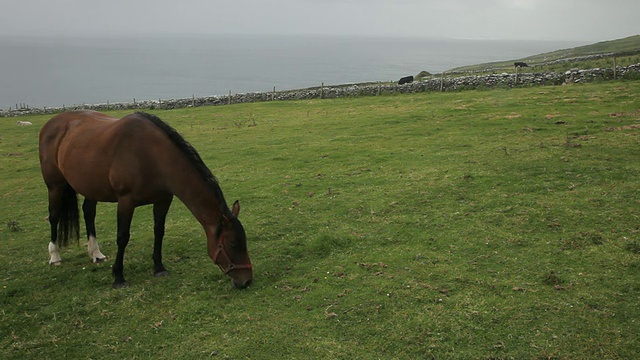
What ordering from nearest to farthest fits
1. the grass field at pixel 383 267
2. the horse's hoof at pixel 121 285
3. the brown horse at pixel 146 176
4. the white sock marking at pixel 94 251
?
the grass field at pixel 383 267 → the brown horse at pixel 146 176 → the horse's hoof at pixel 121 285 → the white sock marking at pixel 94 251

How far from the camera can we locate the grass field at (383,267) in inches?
201

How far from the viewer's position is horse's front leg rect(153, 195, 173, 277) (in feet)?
22.6

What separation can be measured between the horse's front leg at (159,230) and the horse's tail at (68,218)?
2.05 metres

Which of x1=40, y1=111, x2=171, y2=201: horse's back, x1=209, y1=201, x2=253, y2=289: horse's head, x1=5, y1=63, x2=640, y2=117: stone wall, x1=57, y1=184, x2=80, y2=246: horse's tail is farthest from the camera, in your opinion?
x1=5, y1=63, x2=640, y2=117: stone wall

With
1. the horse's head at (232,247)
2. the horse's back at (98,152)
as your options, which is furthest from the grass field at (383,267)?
the horse's back at (98,152)

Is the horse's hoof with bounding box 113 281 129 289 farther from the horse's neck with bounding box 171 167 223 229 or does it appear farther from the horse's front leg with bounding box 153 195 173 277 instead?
the horse's neck with bounding box 171 167 223 229

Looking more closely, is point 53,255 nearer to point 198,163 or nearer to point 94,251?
point 94,251

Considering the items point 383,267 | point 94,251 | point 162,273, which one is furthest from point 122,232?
point 383,267

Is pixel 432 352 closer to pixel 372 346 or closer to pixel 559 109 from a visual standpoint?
pixel 372 346

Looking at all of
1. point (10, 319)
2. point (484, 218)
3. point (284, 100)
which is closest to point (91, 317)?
point (10, 319)

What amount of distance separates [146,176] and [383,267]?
371 cm

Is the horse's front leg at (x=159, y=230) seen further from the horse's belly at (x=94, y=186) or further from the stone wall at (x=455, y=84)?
the stone wall at (x=455, y=84)

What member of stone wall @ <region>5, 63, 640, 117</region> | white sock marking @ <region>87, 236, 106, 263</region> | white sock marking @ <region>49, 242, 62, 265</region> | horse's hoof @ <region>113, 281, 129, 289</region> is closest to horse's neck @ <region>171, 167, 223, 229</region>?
horse's hoof @ <region>113, 281, 129, 289</region>

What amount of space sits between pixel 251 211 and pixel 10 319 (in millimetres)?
5009
